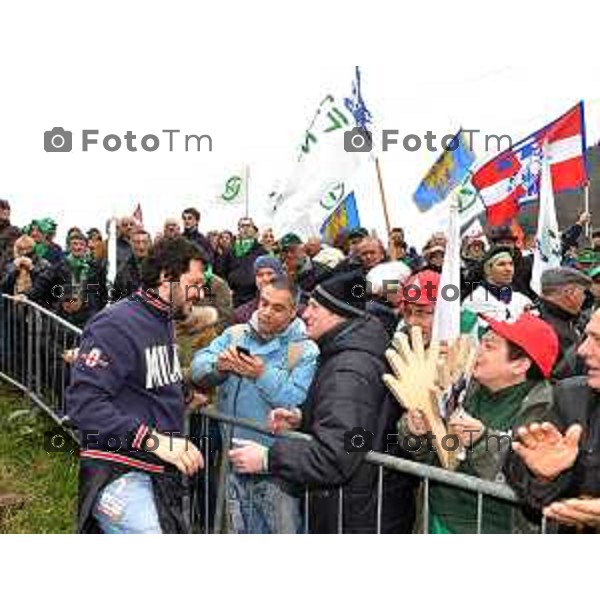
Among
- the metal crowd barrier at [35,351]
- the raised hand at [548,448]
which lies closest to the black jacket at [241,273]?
the raised hand at [548,448]

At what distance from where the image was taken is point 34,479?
488 cm

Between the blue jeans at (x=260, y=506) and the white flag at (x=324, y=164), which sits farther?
the blue jeans at (x=260, y=506)

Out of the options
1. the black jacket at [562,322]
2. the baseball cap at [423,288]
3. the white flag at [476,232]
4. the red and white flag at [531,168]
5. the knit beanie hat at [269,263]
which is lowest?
the black jacket at [562,322]

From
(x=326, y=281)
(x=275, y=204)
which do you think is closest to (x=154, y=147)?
(x=275, y=204)

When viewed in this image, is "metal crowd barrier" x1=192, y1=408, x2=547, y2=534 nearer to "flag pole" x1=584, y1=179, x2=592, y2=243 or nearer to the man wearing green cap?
the man wearing green cap

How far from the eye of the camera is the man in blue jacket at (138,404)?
123 inches

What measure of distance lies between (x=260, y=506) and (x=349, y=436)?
1.85 feet

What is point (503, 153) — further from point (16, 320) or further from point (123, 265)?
point (16, 320)

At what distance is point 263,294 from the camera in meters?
3.47

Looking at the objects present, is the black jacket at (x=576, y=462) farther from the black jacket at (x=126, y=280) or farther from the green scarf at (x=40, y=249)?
the green scarf at (x=40, y=249)

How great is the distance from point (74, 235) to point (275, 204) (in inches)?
28.7

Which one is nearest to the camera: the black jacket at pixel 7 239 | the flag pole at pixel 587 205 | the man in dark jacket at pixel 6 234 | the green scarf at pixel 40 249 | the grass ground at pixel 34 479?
the flag pole at pixel 587 205

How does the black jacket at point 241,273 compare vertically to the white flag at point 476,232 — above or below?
below

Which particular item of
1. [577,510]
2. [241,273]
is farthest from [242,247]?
[577,510]
